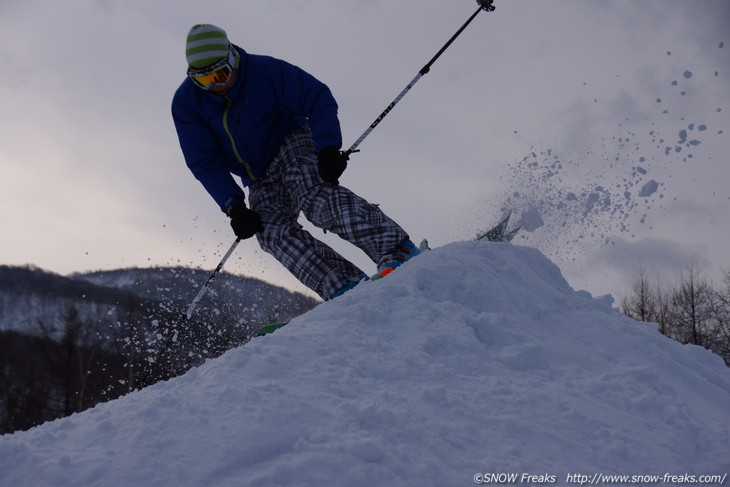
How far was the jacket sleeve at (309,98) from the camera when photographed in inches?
155

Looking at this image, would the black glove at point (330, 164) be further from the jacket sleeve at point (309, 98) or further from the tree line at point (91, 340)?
the tree line at point (91, 340)

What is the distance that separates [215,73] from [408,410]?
111 inches

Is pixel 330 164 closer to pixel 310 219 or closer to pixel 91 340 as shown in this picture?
pixel 310 219

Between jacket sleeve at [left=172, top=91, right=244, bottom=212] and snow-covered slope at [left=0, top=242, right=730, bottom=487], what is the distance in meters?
1.65

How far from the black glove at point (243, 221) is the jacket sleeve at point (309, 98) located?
72 centimetres

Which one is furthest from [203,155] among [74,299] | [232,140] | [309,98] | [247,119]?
[74,299]

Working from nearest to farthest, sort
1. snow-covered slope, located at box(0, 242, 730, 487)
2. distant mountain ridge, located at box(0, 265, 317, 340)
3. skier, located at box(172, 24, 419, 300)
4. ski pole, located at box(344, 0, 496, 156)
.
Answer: snow-covered slope, located at box(0, 242, 730, 487)
skier, located at box(172, 24, 419, 300)
ski pole, located at box(344, 0, 496, 156)
distant mountain ridge, located at box(0, 265, 317, 340)

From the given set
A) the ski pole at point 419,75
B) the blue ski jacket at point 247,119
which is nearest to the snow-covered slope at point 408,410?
the blue ski jacket at point 247,119

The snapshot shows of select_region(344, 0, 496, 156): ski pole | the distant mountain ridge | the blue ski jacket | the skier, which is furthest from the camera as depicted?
the distant mountain ridge

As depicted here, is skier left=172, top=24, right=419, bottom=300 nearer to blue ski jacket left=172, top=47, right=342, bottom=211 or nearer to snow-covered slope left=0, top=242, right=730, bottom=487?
blue ski jacket left=172, top=47, right=342, bottom=211

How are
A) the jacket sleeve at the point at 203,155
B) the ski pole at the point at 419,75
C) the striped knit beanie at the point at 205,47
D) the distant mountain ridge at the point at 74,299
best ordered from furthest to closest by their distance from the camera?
the distant mountain ridge at the point at 74,299 < the ski pole at the point at 419,75 < the jacket sleeve at the point at 203,155 < the striped knit beanie at the point at 205,47

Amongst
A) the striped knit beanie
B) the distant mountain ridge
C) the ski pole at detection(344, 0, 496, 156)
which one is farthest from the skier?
the distant mountain ridge

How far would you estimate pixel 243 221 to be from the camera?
3965mm

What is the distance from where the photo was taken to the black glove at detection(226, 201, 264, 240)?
13.0ft
